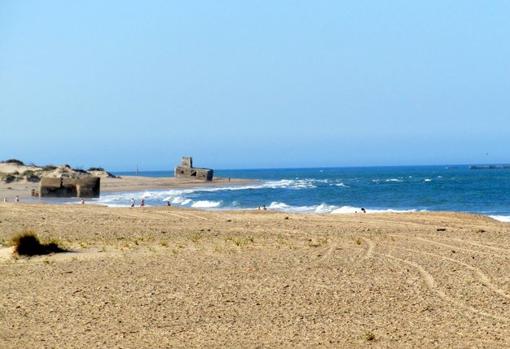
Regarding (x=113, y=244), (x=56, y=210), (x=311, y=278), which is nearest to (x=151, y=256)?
(x=113, y=244)

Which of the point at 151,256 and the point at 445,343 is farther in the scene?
the point at 151,256

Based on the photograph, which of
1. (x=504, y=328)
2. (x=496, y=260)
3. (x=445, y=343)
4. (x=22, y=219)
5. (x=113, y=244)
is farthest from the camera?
(x=22, y=219)

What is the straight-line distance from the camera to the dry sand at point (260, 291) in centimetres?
945

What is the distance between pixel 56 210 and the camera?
31781mm

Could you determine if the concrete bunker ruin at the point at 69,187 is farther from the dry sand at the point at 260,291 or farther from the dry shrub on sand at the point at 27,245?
the dry shrub on sand at the point at 27,245

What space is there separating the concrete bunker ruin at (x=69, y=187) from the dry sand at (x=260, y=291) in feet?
99.6

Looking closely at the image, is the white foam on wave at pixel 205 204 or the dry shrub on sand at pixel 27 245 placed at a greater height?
the dry shrub on sand at pixel 27 245

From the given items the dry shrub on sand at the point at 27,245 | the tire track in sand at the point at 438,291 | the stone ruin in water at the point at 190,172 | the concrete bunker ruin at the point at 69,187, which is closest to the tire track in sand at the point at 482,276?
the tire track in sand at the point at 438,291

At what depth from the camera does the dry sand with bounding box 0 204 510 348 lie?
9.45m

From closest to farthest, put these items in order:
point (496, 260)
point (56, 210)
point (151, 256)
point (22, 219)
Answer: point (496, 260) < point (151, 256) < point (22, 219) < point (56, 210)

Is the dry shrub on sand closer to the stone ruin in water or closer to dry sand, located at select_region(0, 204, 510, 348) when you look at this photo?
dry sand, located at select_region(0, 204, 510, 348)

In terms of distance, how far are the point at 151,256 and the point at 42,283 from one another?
12.1 feet

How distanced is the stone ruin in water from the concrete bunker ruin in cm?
3613

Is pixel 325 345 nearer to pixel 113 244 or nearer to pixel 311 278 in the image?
pixel 311 278
